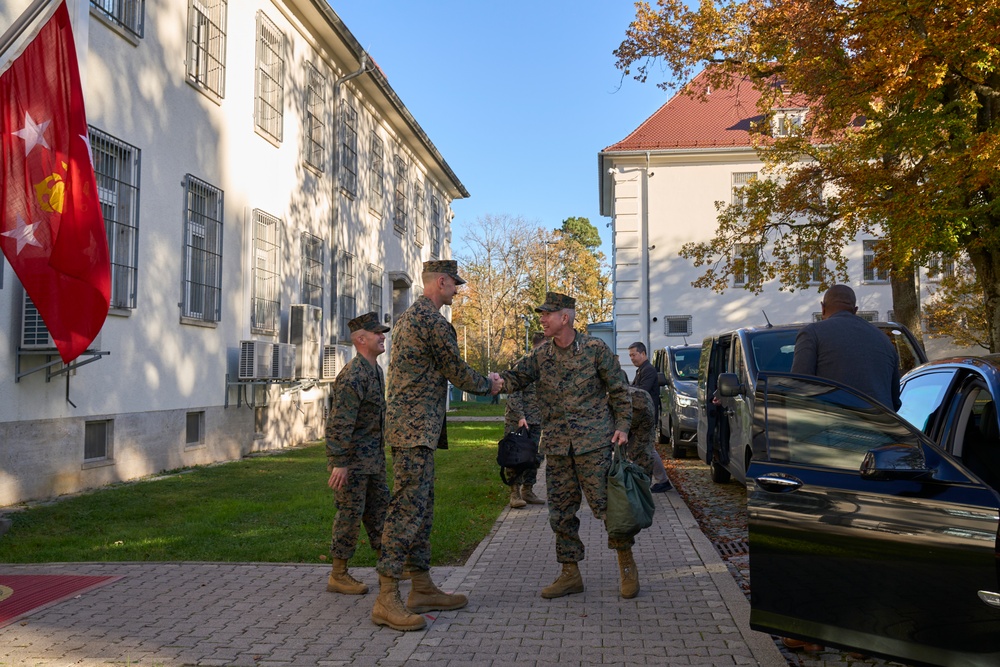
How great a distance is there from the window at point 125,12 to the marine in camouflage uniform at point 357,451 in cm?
746

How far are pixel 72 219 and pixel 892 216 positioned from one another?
39.2 feet

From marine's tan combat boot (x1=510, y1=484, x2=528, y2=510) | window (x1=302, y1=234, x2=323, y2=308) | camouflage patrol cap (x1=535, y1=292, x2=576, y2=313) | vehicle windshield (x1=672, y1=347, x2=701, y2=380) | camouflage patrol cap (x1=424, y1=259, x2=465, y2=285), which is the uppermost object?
window (x1=302, y1=234, x2=323, y2=308)

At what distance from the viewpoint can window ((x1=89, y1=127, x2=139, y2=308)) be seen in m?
11.9

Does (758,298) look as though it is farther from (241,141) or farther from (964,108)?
(241,141)

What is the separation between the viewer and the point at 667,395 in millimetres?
17953

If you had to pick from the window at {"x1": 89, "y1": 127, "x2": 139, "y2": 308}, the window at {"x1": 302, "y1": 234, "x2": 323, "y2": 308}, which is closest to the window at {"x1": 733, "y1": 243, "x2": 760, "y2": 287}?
the window at {"x1": 302, "y1": 234, "x2": 323, "y2": 308}

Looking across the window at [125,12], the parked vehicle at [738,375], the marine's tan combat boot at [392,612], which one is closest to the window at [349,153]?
the window at [125,12]

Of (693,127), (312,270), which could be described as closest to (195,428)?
(312,270)

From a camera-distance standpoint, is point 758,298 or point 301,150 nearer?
point 301,150

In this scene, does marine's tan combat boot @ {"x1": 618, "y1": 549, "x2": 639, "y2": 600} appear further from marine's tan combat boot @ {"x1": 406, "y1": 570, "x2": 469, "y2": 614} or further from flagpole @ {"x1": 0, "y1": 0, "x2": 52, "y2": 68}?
flagpole @ {"x1": 0, "y1": 0, "x2": 52, "y2": 68}

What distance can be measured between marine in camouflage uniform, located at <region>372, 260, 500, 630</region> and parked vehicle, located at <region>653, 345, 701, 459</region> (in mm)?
8770

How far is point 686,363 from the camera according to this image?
18359 mm

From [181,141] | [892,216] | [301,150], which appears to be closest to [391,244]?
[301,150]

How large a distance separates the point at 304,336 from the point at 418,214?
47.3 feet
